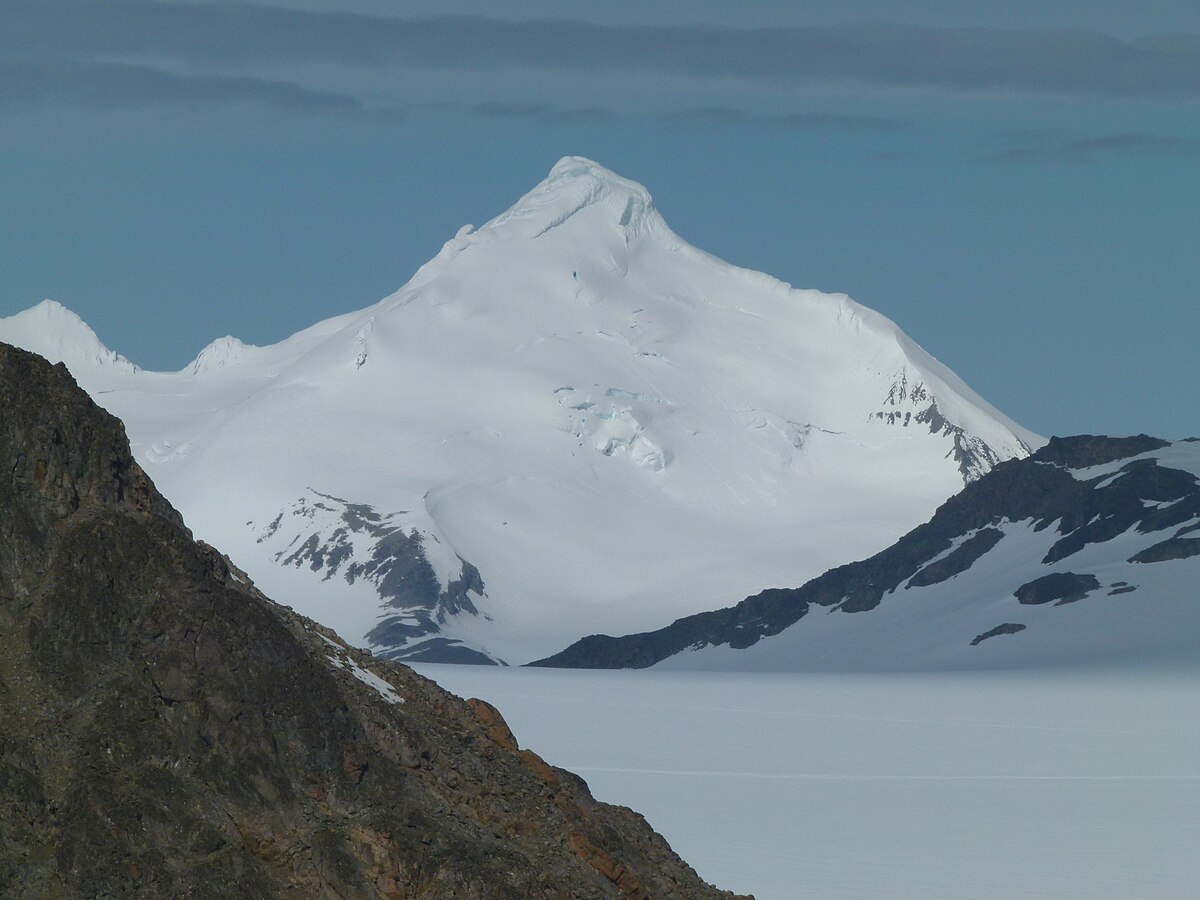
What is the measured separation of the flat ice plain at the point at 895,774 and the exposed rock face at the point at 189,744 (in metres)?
20.6

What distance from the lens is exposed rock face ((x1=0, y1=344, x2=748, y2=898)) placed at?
26.1 metres

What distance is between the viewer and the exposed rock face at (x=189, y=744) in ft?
85.6

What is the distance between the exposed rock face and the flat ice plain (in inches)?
811

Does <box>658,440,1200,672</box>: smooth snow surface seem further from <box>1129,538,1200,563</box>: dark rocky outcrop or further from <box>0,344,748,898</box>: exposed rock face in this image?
<box>0,344,748,898</box>: exposed rock face

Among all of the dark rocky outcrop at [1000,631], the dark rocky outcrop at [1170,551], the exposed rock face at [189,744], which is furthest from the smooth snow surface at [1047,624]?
the exposed rock face at [189,744]

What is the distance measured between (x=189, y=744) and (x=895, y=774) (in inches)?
2038

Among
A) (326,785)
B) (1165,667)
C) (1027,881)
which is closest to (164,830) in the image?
(326,785)

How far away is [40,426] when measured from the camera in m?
29.5

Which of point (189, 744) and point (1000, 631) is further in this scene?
point (1000, 631)

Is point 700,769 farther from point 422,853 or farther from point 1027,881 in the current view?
point 422,853

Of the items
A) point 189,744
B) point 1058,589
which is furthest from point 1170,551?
point 189,744

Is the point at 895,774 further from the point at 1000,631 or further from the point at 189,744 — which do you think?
the point at 1000,631

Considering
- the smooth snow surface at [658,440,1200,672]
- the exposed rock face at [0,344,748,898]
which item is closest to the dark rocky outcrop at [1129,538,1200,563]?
the smooth snow surface at [658,440,1200,672]

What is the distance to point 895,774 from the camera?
2995 inches
